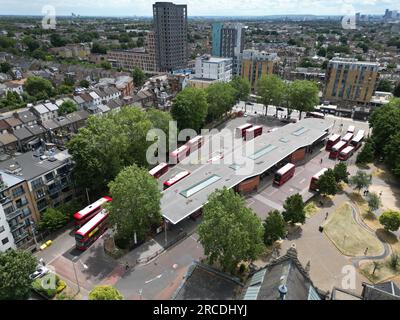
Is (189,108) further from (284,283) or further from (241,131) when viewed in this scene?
(284,283)

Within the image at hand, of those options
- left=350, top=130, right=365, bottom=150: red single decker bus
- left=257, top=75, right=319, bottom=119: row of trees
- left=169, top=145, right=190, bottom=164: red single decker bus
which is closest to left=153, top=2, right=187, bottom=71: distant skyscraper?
left=257, top=75, right=319, bottom=119: row of trees

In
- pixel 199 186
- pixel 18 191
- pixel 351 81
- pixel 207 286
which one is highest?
pixel 351 81

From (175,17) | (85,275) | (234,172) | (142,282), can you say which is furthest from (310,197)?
(175,17)

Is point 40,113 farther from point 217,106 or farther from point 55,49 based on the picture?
point 55,49

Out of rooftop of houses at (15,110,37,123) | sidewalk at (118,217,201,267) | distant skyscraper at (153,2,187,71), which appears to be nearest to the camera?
sidewalk at (118,217,201,267)

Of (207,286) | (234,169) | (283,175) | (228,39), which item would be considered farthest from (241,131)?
(228,39)

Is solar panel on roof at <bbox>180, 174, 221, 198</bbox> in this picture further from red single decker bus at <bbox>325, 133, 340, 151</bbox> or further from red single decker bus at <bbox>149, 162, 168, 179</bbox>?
red single decker bus at <bbox>325, 133, 340, 151</bbox>
